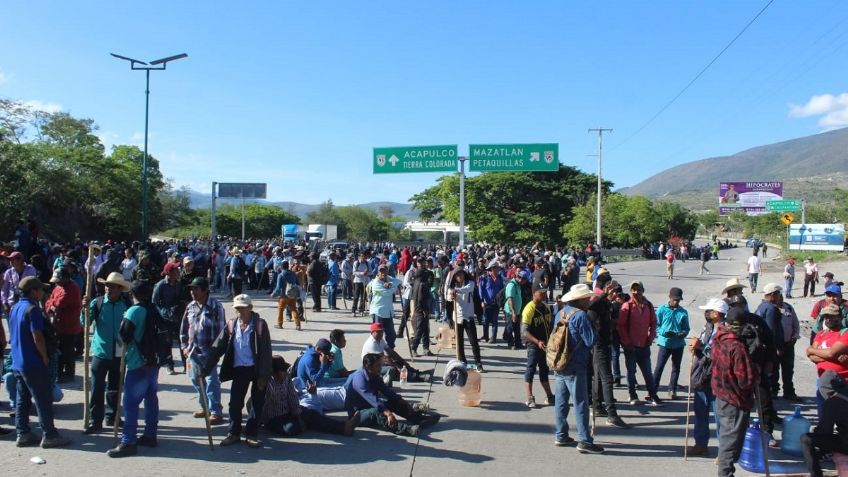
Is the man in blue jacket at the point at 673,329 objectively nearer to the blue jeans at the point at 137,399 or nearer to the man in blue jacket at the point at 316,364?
the man in blue jacket at the point at 316,364

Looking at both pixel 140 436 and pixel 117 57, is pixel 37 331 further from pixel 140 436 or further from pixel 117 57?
pixel 117 57

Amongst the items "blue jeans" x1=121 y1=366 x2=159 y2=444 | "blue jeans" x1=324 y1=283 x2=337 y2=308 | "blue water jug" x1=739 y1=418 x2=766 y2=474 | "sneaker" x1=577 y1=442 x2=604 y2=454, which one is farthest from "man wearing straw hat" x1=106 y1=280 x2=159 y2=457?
"blue jeans" x1=324 y1=283 x2=337 y2=308

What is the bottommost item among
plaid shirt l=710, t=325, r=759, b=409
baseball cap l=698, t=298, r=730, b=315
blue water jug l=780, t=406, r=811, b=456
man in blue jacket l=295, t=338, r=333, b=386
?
blue water jug l=780, t=406, r=811, b=456

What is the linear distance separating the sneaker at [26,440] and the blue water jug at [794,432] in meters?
7.65

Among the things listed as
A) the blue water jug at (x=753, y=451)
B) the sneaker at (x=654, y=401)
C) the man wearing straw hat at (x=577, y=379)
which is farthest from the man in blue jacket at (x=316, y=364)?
the blue water jug at (x=753, y=451)

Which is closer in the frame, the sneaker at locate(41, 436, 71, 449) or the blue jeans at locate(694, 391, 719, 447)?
the sneaker at locate(41, 436, 71, 449)

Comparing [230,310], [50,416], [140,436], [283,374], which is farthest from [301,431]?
[230,310]

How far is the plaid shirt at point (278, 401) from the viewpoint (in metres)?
6.94

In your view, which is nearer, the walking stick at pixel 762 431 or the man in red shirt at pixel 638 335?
the walking stick at pixel 762 431

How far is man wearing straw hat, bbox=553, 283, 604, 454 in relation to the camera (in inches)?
255

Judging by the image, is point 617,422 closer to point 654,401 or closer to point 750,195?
point 654,401

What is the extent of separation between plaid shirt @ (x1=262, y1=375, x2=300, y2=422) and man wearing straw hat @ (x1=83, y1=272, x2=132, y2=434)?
5.28ft

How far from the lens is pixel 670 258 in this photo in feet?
93.9

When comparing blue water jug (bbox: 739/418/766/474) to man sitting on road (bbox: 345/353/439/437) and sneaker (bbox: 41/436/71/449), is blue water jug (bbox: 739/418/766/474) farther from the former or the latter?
sneaker (bbox: 41/436/71/449)
